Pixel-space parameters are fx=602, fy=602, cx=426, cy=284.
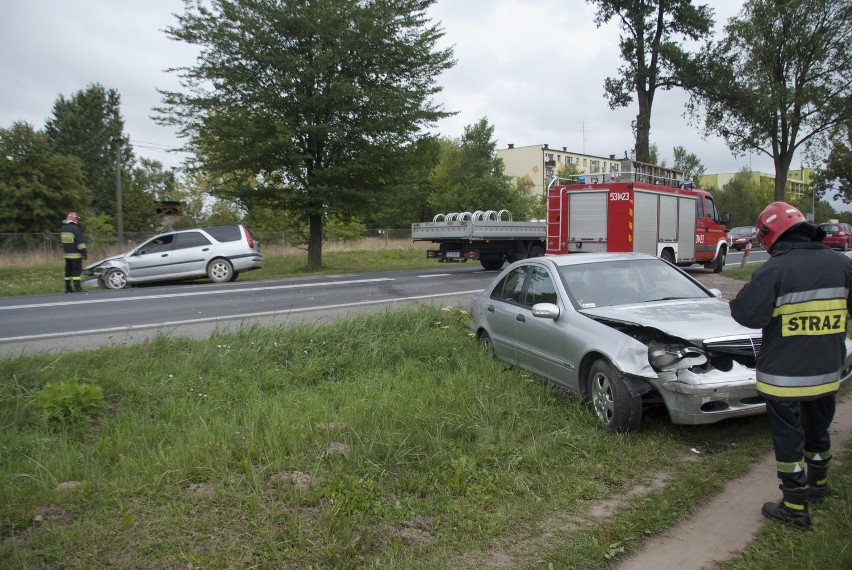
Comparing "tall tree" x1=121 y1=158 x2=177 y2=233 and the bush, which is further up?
"tall tree" x1=121 y1=158 x2=177 y2=233

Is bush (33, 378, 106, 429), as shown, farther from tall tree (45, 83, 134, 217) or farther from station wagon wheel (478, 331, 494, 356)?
tall tree (45, 83, 134, 217)

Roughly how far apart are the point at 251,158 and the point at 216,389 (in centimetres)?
1528

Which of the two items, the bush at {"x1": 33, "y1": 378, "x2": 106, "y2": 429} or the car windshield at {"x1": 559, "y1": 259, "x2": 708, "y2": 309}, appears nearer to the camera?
the bush at {"x1": 33, "y1": 378, "x2": 106, "y2": 429}

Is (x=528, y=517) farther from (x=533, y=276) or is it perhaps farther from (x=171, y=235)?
(x=171, y=235)

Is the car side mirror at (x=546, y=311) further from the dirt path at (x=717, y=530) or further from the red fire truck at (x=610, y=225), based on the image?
the red fire truck at (x=610, y=225)

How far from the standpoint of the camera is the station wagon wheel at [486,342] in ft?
22.9

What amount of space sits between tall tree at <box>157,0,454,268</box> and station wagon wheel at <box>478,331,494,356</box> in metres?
13.4

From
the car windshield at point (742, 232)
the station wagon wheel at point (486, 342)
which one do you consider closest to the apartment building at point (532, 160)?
the car windshield at point (742, 232)

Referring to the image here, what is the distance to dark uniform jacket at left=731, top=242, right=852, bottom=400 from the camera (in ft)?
11.0

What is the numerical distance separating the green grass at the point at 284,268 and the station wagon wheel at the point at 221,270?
817mm

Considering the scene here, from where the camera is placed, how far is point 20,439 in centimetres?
438

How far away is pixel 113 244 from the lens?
93.4 feet

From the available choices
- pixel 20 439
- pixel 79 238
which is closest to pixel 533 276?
pixel 20 439

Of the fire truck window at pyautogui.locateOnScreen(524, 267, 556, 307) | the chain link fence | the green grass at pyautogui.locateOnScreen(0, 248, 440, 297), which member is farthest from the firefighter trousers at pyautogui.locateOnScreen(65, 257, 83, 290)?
the fire truck window at pyautogui.locateOnScreen(524, 267, 556, 307)
